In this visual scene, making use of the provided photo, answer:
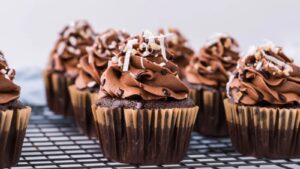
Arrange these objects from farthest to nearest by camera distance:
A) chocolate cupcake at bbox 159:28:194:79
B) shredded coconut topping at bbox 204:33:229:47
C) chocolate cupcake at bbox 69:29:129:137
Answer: chocolate cupcake at bbox 159:28:194:79, shredded coconut topping at bbox 204:33:229:47, chocolate cupcake at bbox 69:29:129:137

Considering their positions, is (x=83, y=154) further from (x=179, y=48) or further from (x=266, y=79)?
(x=179, y=48)

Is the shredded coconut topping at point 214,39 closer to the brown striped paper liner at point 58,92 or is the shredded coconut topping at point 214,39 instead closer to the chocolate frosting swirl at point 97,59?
the chocolate frosting swirl at point 97,59

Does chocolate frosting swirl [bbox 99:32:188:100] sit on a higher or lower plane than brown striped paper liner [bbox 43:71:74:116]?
higher

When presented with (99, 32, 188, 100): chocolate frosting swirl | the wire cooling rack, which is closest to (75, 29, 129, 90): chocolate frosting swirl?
the wire cooling rack

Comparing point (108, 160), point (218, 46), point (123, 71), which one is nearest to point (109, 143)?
point (108, 160)

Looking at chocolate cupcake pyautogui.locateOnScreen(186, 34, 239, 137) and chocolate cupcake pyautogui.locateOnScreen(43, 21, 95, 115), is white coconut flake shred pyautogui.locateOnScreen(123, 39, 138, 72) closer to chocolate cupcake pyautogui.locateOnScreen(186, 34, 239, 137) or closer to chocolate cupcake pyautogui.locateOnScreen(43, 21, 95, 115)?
chocolate cupcake pyautogui.locateOnScreen(186, 34, 239, 137)

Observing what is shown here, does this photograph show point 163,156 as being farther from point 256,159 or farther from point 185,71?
point 185,71

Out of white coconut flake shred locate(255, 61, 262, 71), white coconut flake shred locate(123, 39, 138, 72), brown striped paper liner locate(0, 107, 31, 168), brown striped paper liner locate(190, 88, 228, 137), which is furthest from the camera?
brown striped paper liner locate(190, 88, 228, 137)
